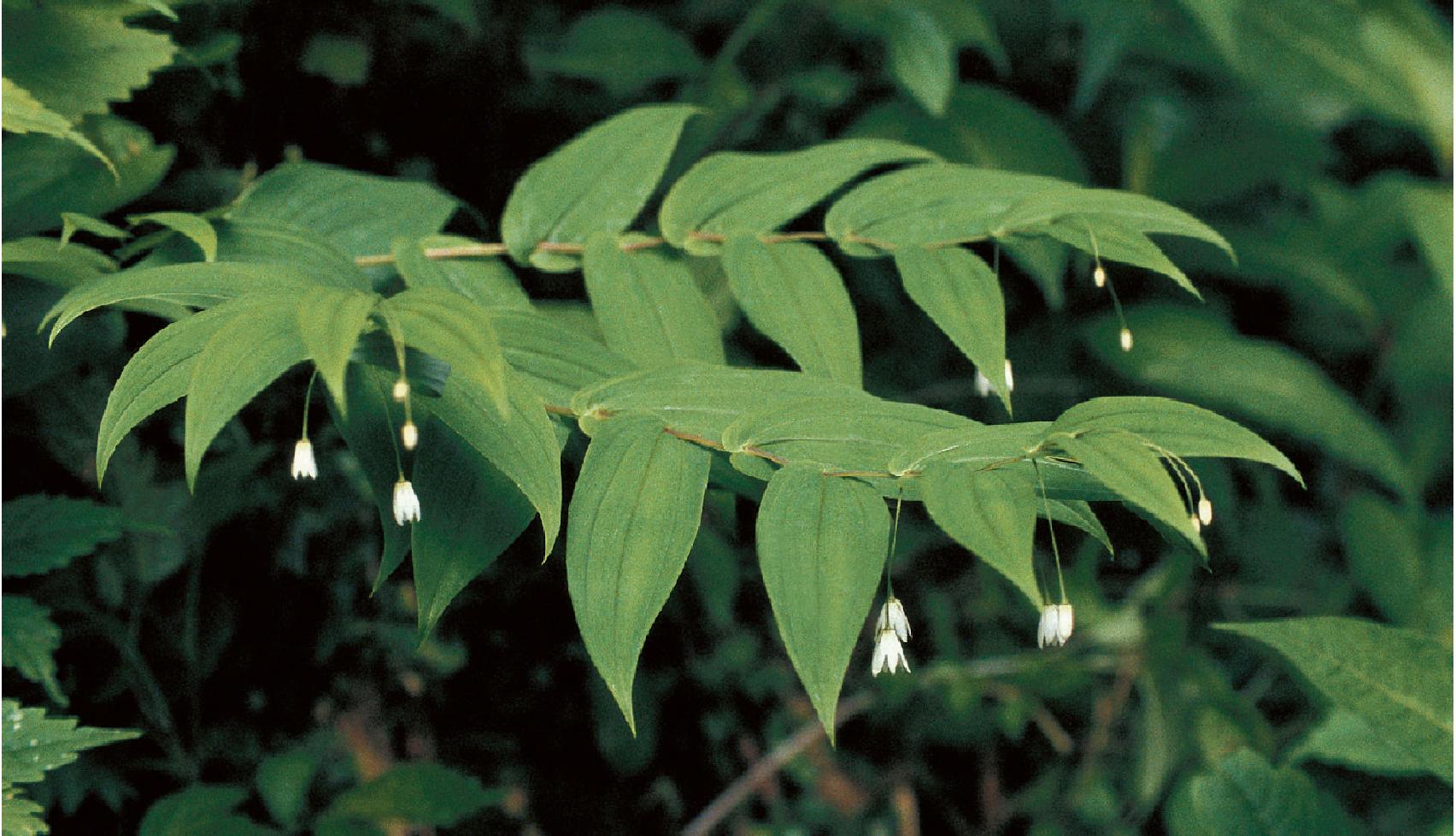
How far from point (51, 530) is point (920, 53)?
1.31m

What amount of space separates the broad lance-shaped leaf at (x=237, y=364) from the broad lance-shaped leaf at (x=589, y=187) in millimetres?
358

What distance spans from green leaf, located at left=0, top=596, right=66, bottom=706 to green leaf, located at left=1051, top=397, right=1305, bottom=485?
833 millimetres

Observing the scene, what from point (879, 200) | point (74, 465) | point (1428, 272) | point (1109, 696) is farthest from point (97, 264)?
point (1428, 272)

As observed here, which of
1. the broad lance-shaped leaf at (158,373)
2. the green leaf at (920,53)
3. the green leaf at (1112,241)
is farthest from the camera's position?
the green leaf at (920,53)

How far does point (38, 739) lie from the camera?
0.84 m

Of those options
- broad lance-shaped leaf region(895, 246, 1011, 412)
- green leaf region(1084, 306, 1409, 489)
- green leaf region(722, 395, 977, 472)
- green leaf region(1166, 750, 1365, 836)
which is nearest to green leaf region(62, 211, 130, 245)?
green leaf region(722, 395, 977, 472)

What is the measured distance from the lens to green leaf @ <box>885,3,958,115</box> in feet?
5.46

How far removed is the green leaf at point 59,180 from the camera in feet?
3.23

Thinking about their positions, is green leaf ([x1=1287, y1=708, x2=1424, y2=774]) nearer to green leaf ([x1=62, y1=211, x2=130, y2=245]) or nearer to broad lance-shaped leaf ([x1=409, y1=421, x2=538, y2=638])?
broad lance-shaped leaf ([x1=409, y1=421, x2=538, y2=638])

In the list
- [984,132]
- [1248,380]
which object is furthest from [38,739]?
[1248,380]

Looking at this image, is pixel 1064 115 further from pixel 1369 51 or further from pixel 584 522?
pixel 584 522

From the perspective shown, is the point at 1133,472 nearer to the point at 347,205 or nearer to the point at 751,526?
the point at 347,205

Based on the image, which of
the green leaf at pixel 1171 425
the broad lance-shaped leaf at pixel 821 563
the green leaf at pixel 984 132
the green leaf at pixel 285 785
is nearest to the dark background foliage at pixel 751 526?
the green leaf at pixel 984 132

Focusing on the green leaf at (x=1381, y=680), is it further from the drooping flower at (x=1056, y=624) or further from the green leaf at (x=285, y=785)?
the green leaf at (x=285, y=785)
